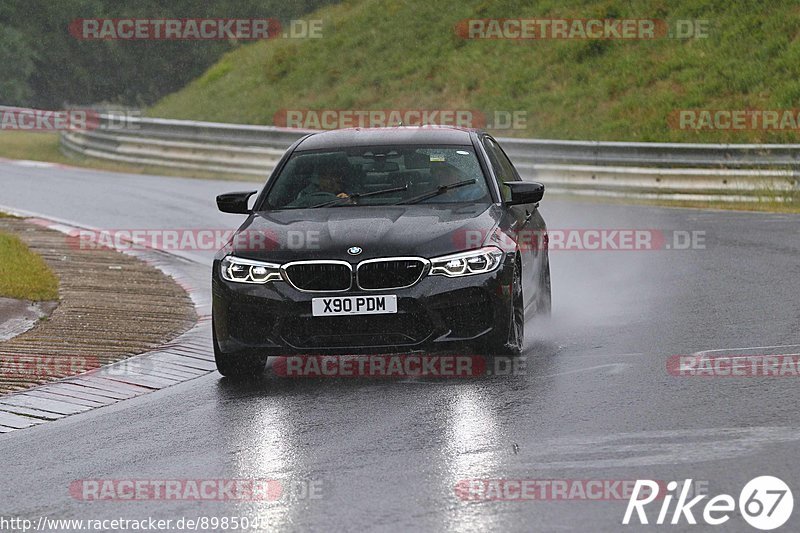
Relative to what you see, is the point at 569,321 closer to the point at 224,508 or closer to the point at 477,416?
the point at 477,416

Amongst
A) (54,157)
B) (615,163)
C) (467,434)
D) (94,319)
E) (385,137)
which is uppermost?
(385,137)

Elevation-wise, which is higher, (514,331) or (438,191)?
(438,191)

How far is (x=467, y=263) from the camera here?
8898 mm

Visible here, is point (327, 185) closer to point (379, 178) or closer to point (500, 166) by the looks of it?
point (379, 178)

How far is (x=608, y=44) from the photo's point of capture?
34.5m

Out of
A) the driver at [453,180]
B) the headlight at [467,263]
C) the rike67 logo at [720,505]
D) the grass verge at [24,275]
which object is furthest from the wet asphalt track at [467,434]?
the grass verge at [24,275]

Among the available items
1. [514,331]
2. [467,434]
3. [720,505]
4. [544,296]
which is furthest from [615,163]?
[720,505]

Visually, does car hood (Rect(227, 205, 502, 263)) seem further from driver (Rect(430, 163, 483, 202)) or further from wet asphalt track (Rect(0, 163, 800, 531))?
wet asphalt track (Rect(0, 163, 800, 531))

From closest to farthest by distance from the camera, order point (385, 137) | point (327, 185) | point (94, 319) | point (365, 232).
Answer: point (365, 232) → point (327, 185) → point (385, 137) → point (94, 319)

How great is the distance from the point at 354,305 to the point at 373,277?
0.69ft

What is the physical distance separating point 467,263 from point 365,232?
67cm

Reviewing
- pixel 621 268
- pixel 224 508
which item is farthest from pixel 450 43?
pixel 224 508

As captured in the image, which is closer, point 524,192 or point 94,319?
point 524,192

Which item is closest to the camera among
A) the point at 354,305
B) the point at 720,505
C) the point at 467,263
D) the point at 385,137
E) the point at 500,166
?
the point at 720,505
